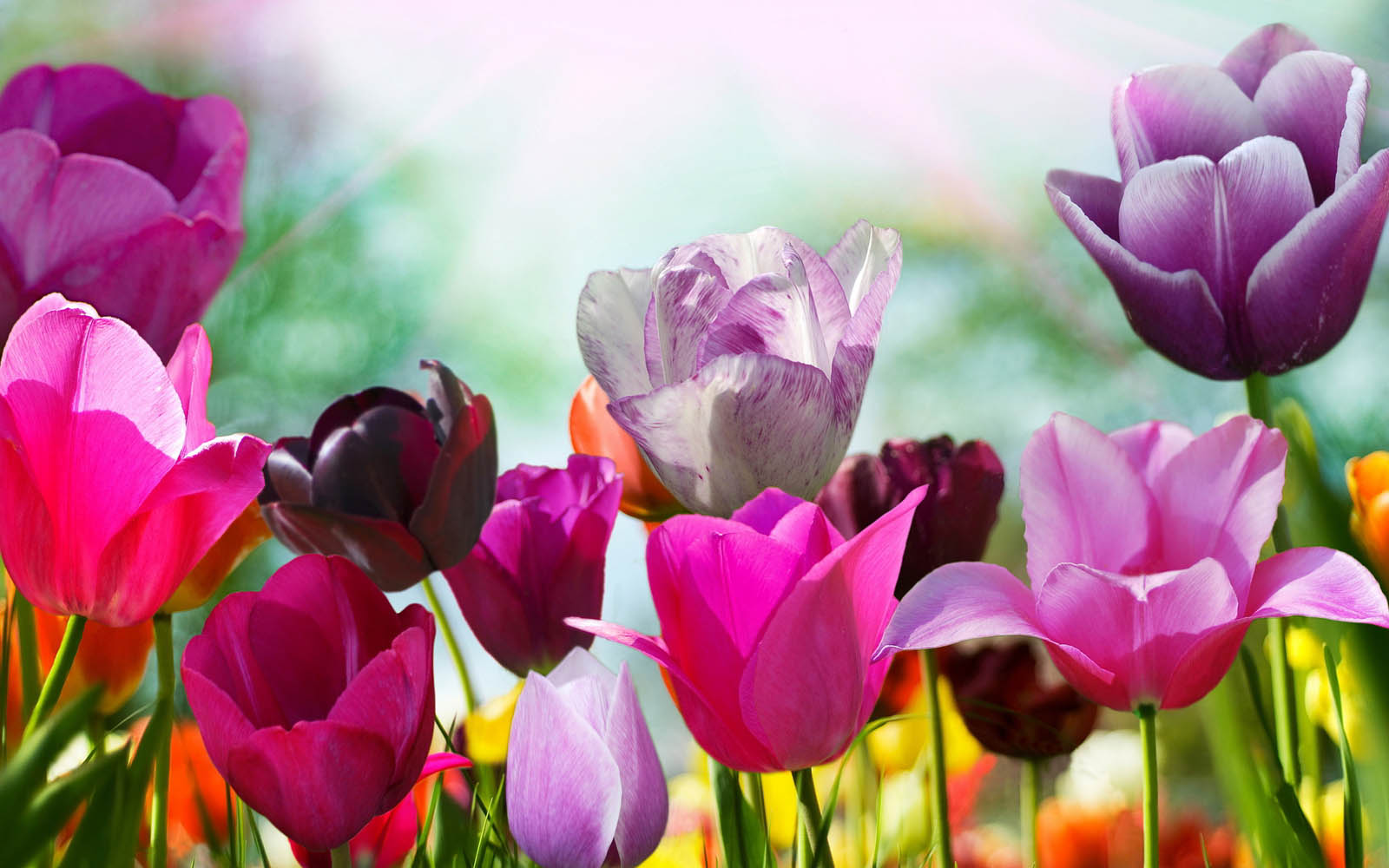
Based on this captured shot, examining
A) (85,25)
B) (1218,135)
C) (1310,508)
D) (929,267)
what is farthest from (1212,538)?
(85,25)

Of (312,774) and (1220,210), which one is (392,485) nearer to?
(312,774)

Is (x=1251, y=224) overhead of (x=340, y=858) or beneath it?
overhead

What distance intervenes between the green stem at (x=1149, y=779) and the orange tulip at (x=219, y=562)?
225 millimetres

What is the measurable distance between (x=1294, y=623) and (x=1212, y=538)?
13 centimetres

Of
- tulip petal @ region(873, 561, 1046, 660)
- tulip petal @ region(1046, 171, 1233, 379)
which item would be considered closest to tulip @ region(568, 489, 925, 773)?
tulip petal @ region(873, 561, 1046, 660)

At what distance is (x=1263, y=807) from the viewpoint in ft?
0.81

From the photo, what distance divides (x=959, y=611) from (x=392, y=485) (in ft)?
0.44

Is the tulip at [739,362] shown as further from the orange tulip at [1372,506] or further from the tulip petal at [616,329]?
the orange tulip at [1372,506]

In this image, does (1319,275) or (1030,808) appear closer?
(1319,275)

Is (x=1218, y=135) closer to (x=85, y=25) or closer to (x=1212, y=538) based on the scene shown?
(x=1212, y=538)

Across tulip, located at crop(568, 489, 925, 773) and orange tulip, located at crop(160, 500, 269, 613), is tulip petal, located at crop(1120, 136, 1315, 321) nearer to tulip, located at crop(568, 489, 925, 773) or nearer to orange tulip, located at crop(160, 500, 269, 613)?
A: tulip, located at crop(568, 489, 925, 773)

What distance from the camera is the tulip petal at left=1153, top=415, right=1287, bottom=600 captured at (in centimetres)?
26

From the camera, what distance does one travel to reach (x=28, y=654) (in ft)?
1.08

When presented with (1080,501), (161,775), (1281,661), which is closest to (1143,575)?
(1080,501)
